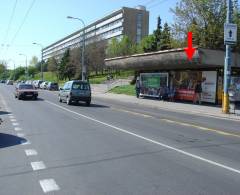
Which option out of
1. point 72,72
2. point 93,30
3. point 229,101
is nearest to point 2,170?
point 229,101

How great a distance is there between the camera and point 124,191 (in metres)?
6.66

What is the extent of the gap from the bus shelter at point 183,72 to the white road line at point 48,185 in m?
23.1

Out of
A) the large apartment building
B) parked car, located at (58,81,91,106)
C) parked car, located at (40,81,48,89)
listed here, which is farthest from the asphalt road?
the large apartment building

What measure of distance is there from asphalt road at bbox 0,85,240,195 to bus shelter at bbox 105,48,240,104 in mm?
16340

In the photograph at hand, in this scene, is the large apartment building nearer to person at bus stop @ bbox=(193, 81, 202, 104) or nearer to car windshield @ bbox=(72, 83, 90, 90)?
person at bus stop @ bbox=(193, 81, 202, 104)

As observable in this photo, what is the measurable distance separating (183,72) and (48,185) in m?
30.7

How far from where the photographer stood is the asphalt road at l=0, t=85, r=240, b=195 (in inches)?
274

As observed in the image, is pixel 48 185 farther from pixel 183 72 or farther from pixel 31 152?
pixel 183 72

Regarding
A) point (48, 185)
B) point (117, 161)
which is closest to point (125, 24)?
point (117, 161)

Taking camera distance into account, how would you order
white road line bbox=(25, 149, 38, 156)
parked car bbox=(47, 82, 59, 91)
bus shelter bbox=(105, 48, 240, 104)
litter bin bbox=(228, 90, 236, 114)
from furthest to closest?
parked car bbox=(47, 82, 59, 91) → bus shelter bbox=(105, 48, 240, 104) → litter bin bbox=(228, 90, 236, 114) → white road line bbox=(25, 149, 38, 156)

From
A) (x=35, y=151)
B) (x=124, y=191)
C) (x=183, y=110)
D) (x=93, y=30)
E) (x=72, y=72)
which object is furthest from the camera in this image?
(x=93, y=30)

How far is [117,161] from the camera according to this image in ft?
29.9

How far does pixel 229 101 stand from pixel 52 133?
48.3ft

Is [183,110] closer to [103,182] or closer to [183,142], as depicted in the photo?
[183,142]
